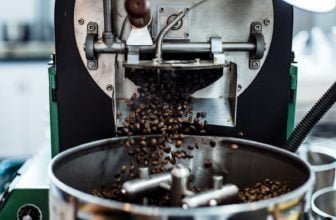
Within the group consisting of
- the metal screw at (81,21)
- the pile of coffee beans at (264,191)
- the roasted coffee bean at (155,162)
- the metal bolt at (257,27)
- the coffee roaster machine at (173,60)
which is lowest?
the pile of coffee beans at (264,191)

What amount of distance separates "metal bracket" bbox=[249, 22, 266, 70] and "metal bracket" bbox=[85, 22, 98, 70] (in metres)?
0.36

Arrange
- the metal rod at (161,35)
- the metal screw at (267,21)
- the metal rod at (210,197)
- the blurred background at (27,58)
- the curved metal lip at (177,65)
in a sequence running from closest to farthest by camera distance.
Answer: the metal rod at (210,197) < the curved metal lip at (177,65) < the metal rod at (161,35) < the metal screw at (267,21) < the blurred background at (27,58)

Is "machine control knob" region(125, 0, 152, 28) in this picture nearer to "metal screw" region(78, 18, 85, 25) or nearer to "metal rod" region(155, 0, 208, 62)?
"metal rod" region(155, 0, 208, 62)

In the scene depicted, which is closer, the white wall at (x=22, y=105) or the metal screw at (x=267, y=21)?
the metal screw at (x=267, y=21)

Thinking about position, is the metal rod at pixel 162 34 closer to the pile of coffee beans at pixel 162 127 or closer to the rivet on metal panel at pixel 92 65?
the pile of coffee beans at pixel 162 127

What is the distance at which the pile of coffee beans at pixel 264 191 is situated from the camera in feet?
3.35

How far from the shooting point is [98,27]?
1.17m

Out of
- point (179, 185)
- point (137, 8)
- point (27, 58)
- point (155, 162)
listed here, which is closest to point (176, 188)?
point (179, 185)

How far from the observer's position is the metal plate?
1.17 metres

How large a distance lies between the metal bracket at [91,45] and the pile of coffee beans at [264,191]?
44cm

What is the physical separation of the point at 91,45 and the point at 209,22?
0.90ft

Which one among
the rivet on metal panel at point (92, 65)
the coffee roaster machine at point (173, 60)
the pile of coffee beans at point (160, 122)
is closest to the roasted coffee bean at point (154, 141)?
the pile of coffee beans at point (160, 122)

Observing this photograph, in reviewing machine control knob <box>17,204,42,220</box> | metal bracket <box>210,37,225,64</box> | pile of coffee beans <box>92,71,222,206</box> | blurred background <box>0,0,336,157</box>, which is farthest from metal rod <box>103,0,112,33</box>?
blurred background <box>0,0,336,157</box>

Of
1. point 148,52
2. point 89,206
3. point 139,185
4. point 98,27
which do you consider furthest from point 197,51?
point 89,206
